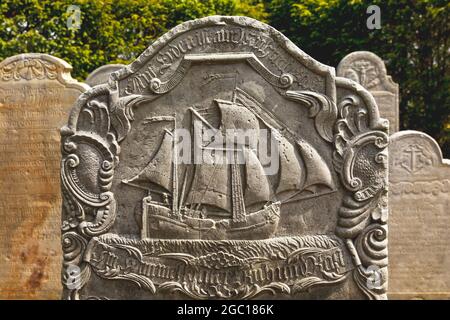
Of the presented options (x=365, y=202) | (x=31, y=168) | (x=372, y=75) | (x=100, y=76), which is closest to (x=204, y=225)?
(x=365, y=202)

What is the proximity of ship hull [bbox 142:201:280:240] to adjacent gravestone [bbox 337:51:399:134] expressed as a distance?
5.35m

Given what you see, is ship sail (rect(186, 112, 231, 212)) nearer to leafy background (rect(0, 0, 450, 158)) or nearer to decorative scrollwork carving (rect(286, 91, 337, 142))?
decorative scrollwork carving (rect(286, 91, 337, 142))

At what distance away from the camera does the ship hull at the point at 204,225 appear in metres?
8.88

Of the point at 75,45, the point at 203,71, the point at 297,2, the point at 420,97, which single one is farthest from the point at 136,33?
the point at 203,71

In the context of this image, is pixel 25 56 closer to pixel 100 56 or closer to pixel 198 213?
pixel 198 213

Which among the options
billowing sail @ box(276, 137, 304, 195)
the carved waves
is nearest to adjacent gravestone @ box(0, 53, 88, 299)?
the carved waves

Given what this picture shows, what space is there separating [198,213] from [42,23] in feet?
46.8

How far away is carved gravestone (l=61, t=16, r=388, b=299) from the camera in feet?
29.0

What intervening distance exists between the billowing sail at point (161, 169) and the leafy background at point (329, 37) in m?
12.8

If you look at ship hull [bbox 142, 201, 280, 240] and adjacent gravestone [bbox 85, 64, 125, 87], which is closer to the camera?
ship hull [bbox 142, 201, 280, 240]

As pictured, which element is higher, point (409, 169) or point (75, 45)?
point (75, 45)

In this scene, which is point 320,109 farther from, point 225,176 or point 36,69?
point 36,69

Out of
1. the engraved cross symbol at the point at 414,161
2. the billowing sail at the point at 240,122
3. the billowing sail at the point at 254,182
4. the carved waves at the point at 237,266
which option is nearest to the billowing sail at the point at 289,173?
the billowing sail at the point at 254,182

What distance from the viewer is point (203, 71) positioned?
9055 mm
